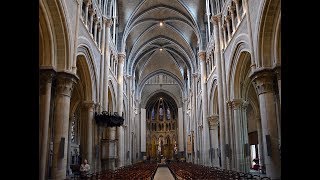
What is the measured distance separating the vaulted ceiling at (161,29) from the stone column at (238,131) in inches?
537

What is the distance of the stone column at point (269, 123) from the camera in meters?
13.2

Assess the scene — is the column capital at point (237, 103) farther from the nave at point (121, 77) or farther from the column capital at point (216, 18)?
the column capital at point (216, 18)

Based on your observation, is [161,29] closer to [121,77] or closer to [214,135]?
[121,77]

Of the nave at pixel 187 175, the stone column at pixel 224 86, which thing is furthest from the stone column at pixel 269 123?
the stone column at pixel 224 86

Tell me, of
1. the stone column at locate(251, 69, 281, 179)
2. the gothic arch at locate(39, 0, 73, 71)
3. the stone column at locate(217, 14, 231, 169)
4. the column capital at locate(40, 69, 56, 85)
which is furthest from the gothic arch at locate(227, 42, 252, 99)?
the column capital at locate(40, 69, 56, 85)

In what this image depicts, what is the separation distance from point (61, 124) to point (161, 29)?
29451mm

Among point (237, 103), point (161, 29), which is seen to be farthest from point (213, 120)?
point (161, 29)

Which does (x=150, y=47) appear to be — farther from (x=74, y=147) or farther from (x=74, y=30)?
(x=74, y=30)

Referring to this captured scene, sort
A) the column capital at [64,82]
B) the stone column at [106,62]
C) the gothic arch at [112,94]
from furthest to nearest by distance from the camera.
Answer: the gothic arch at [112,94] → the stone column at [106,62] → the column capital at [64,82]

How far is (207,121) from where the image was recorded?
3078 cm

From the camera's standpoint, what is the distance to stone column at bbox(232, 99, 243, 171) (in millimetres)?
19516

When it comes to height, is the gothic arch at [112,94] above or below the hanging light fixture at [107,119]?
above

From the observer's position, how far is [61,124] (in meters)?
14.1
